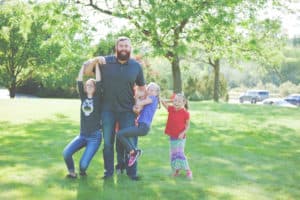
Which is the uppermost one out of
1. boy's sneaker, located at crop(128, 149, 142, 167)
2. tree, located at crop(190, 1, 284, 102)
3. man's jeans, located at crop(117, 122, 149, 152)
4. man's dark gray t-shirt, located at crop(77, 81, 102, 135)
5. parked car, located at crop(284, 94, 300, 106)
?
tree, located at crop(190, 1, 284, 102)

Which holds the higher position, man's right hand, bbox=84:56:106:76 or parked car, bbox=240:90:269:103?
man's right hand, bbox=84:56:106:76

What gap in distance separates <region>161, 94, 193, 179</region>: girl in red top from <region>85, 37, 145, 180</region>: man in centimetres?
74

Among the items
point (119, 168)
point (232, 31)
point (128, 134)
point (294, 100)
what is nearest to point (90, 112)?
point (128, 134)

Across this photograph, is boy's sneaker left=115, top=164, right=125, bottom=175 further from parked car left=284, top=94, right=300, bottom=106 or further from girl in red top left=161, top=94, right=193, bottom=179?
parked car left=284, top=94, right=300, bottom=106

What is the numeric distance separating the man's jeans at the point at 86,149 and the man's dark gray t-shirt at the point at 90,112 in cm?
10

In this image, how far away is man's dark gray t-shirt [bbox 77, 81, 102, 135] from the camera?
748 centimetres

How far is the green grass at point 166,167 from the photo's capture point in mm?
6863

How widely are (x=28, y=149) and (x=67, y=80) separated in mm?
34892

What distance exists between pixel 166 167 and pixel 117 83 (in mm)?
2306

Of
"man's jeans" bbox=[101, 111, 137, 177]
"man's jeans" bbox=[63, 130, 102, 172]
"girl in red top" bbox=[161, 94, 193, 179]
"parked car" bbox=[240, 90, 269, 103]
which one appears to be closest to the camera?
"man's jeans" bbox=[101, 111, 137, 177]

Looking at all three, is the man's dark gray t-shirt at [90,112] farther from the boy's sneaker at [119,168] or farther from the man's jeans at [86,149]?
the boy's sneaker at [119,168]

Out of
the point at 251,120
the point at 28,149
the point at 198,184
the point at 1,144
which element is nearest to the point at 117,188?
the point at 198,184

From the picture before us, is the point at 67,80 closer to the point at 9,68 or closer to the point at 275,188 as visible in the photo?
the point at 9,68

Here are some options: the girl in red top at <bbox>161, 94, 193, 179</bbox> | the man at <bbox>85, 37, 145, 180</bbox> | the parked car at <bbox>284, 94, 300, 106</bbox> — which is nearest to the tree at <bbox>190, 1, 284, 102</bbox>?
the girl in red top at <bbox>161, 94, 193, 179</bbox>
